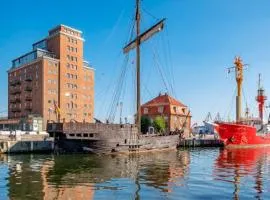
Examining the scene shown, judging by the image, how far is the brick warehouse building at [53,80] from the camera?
101250 millimetres

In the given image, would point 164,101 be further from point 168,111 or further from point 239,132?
point 239,132

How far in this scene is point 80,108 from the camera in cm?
11012

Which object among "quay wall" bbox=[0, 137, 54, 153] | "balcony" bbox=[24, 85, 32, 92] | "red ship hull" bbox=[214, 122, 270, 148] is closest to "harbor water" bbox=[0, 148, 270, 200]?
"quay wall" bbox=[0, 137, 54, 153]

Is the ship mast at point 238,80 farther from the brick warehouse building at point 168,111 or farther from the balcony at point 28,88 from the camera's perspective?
the balcony at point 28,88

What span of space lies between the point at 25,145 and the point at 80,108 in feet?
177

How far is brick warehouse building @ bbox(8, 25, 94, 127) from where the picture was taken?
10125cm

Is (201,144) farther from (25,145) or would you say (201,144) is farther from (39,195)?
(39,195)

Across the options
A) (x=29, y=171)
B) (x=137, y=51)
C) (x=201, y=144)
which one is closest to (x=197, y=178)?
(x=29, y=171)

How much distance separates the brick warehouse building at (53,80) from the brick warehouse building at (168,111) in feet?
65.0

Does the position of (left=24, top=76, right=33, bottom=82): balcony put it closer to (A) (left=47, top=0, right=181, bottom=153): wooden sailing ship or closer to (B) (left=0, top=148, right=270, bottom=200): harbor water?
(A) (left=47, top=0, right=181, bottom=153): wooden sailing ship

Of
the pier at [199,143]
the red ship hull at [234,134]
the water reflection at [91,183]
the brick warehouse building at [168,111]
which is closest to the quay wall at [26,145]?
the water reflection at [91,183]

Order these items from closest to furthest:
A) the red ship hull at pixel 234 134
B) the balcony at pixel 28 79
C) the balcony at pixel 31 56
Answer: the red ship hull at pixel 234 134 < the balcony at pixel 31 56 < the balcony at pixel 28 79

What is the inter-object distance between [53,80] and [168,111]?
105 ft

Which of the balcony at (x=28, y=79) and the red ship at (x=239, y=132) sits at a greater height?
the balcony at (x=28, y=79)
